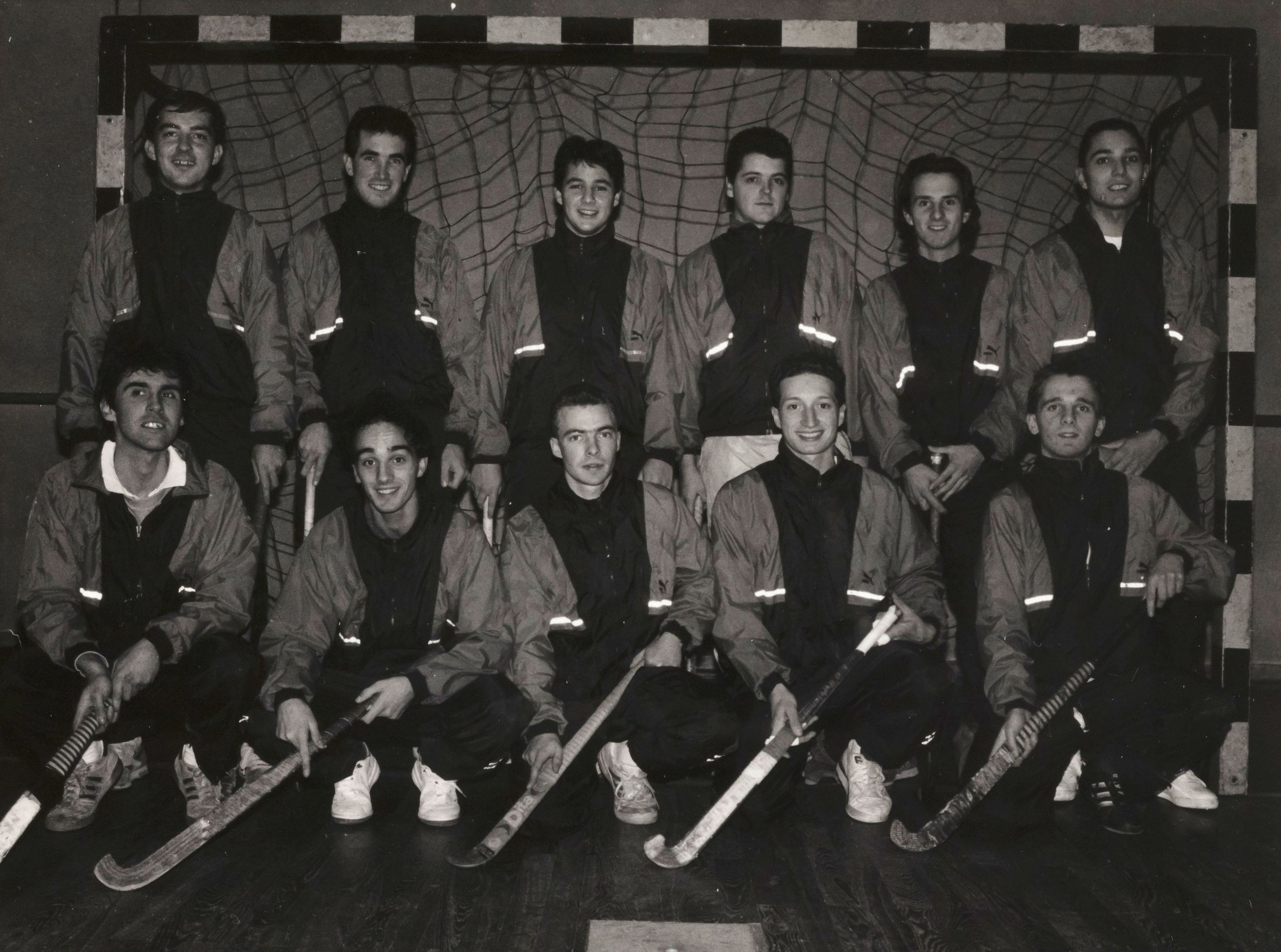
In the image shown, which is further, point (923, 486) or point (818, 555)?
point (923, 486)

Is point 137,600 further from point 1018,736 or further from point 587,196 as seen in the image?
point 1018,736

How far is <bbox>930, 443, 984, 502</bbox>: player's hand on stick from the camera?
3.37m

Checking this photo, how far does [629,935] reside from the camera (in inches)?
87.7

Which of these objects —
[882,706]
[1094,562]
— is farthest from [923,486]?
[882,706]

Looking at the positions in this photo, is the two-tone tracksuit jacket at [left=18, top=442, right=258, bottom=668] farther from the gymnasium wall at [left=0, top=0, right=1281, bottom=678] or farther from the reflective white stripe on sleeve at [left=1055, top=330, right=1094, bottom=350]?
the reflective white stripe on sleeve at [left=1055, top=330, right=1094, bottom=350]

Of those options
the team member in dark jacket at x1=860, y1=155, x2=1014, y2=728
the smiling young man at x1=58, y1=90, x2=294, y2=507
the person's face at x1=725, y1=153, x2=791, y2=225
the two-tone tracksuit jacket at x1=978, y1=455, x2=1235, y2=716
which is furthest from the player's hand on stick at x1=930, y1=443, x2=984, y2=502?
the smiling young man at x1=58, y1=90, x2=294, y2=507

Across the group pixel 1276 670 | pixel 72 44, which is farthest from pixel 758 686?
pixel 72 44

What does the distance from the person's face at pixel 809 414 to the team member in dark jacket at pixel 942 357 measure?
330 millimetres

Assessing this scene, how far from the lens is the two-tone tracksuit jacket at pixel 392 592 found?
3064 mm

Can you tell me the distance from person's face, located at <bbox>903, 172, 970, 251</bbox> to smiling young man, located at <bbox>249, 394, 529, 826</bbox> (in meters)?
1.64

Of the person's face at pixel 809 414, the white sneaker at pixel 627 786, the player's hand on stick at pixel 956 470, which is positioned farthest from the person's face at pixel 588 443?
the player's hand on stick at pixel 956 470

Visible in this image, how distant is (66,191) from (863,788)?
345cm

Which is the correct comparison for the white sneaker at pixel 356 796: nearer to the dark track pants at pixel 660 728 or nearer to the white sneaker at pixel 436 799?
the white sneaker at pixel 436 799

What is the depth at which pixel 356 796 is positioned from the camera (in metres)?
2.97
